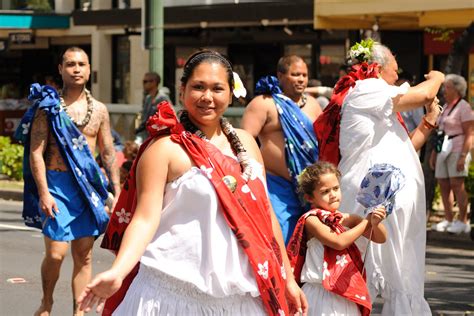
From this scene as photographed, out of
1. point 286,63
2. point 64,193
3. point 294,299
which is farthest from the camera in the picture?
point 286,63

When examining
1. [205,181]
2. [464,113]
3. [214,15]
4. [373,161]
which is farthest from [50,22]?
[205,181]

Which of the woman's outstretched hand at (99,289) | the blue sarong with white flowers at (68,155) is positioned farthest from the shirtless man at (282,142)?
the woman's outstretched hand at (99,289)

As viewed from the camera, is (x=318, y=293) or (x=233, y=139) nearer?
(x=233, y=139)

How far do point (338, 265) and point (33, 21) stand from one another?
86.8 ft

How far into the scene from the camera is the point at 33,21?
105 feet

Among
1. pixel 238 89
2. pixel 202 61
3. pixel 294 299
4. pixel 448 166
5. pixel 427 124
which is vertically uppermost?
pixel 202 61

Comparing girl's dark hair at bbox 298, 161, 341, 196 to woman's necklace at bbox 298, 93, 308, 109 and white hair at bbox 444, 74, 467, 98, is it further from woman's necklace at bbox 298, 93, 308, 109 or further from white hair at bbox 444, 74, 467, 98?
white hair at bbox 444, 74, 467, 98

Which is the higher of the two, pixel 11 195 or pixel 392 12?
pixel 392 12

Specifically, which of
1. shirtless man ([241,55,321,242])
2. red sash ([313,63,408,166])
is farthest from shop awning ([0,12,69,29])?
red sash ([313,63,408,166])

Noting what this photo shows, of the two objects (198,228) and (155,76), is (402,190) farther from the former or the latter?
(155,76)

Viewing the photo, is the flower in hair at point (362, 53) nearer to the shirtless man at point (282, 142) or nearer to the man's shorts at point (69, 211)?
the shirtless man at point (282, 142)

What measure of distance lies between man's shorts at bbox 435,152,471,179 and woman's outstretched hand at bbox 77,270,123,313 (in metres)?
10.1

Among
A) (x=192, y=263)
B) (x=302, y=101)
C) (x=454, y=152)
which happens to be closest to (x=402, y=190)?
(x=302, y=101)

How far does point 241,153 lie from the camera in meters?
5.10
